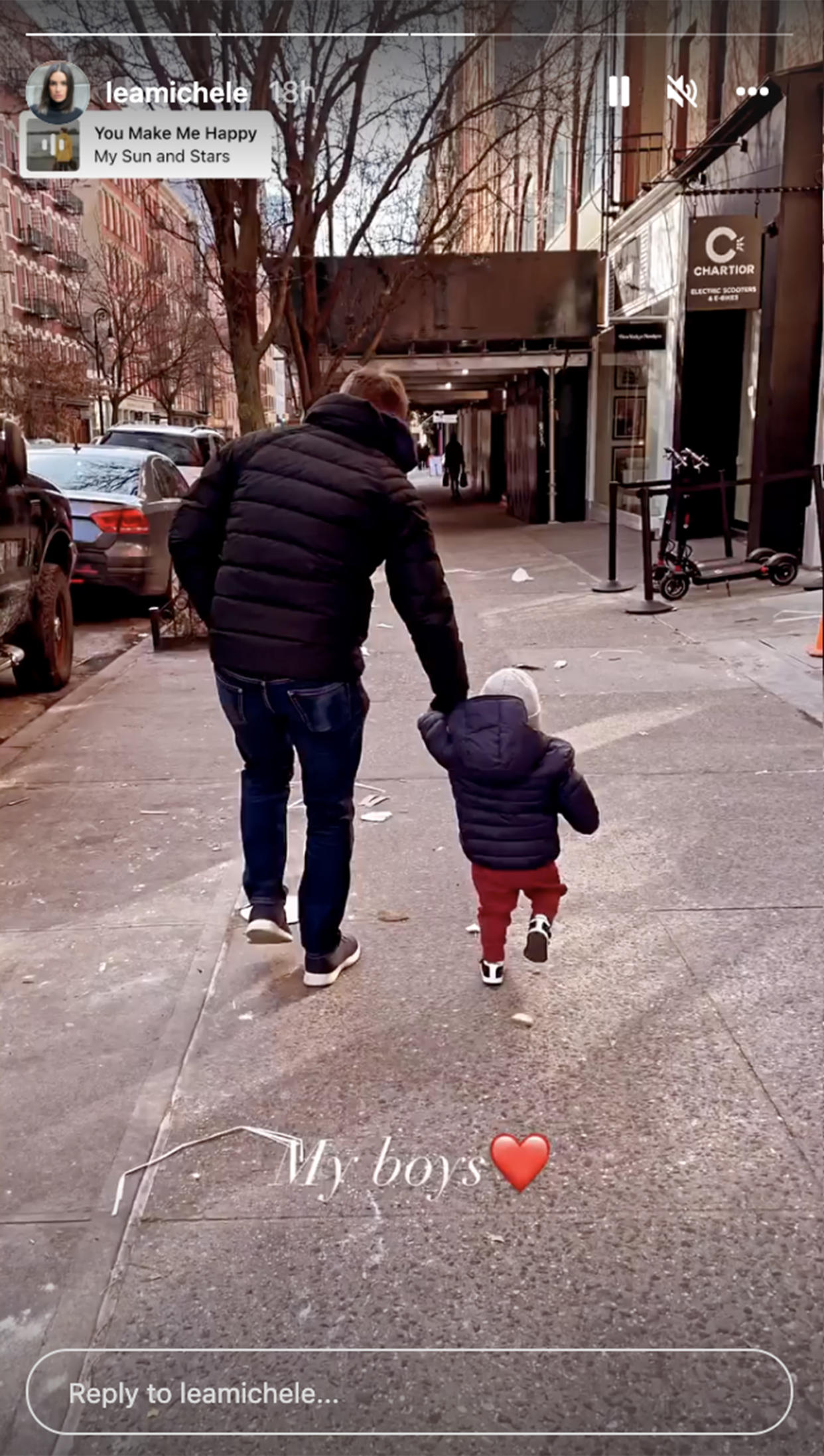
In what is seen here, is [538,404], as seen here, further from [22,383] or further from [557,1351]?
[557,1351]

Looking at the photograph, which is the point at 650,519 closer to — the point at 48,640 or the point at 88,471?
the point at 88,471

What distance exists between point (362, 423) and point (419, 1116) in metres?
1.89

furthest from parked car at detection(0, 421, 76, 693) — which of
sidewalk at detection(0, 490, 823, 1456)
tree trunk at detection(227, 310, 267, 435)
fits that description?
sidewalk at detection(0, 490, 823, 1456)

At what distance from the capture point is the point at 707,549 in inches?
596

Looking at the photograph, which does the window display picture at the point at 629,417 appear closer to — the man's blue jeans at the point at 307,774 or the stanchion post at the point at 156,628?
the stanchion post at the point at 156,628

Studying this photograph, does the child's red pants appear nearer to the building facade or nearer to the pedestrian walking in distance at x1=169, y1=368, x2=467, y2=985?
the pedestrian walking in distance at x1=169, y1=368, x2=467, y2=985

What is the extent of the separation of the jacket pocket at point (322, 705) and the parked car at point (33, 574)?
454 cm

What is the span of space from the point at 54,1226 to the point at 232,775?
3.53 m

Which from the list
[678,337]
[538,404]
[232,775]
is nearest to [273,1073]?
[232,775]

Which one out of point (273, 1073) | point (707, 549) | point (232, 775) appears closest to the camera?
point (273, 1073)

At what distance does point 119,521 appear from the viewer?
36.9ft

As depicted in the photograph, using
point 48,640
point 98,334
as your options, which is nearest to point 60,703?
point 48,640

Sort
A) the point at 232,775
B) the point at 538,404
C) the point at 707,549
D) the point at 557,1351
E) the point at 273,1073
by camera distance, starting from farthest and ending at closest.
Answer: the point at 538,404
the point at 707,549
the point at 232,775
the point at 273,1073
the point at 557,1351

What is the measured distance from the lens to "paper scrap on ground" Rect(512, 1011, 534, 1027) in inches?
133
